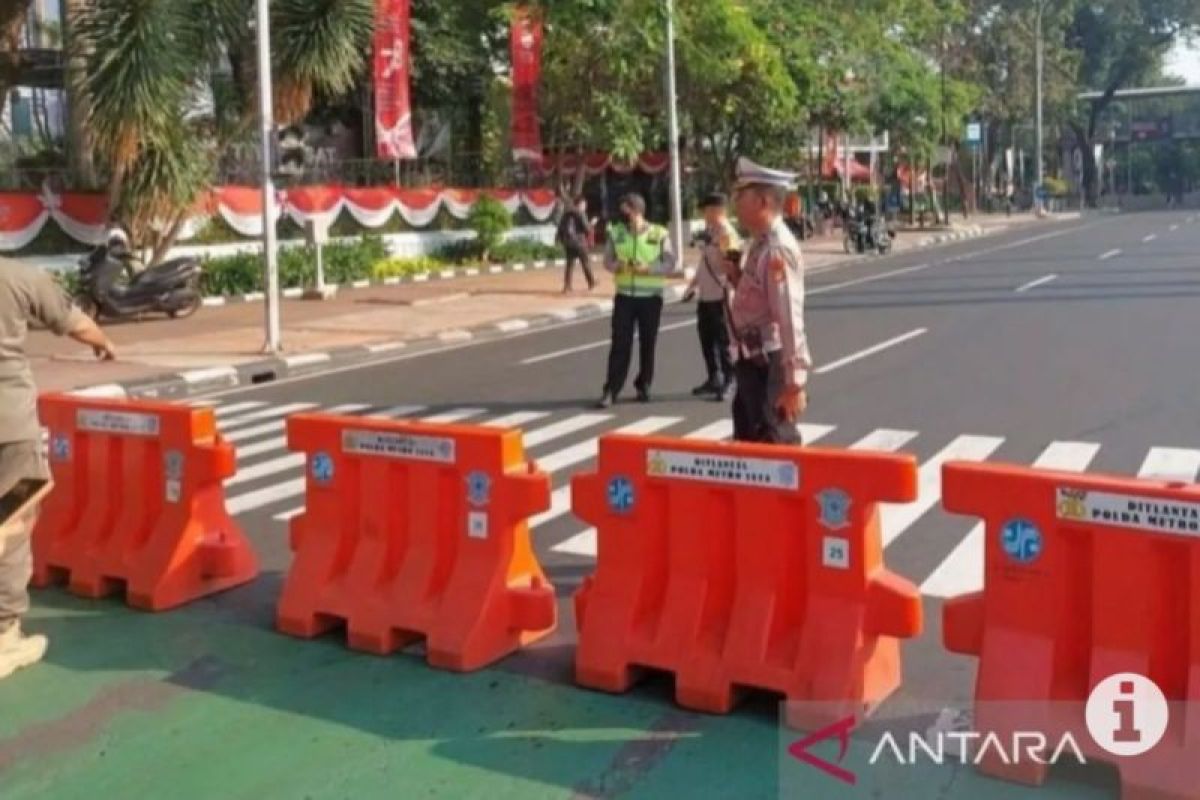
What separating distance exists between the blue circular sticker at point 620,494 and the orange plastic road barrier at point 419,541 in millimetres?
279

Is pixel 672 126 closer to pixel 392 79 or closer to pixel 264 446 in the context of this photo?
pixel 392 79

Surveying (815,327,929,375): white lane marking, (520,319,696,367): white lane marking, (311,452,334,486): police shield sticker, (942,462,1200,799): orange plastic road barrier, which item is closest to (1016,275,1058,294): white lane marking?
(815,327,929,375): white lane marking

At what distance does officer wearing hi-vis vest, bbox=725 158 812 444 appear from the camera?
6.19 metres

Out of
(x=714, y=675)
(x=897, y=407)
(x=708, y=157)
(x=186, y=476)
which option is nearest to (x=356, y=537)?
(x=186, y=476)

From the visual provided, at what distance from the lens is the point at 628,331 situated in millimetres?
12516

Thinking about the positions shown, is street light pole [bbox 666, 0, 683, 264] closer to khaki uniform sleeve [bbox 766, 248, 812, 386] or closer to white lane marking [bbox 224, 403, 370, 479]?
white lane marking [bbox 224, 403, 370, 479]

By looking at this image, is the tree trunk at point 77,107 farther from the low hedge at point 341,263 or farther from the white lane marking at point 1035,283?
the white lane marking at point 1035,283

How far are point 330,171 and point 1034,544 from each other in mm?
28116

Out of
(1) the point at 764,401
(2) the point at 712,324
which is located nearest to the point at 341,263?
(2) the point at 712,324

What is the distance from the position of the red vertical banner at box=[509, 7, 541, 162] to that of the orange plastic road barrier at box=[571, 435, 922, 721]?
24795 millimetres

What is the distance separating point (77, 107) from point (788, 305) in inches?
719

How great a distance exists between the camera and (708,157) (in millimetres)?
43188

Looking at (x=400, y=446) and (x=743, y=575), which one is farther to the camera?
(x=400, y=446)

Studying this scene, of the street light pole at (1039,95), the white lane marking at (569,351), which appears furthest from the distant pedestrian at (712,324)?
the street light pole at (1039,95)
